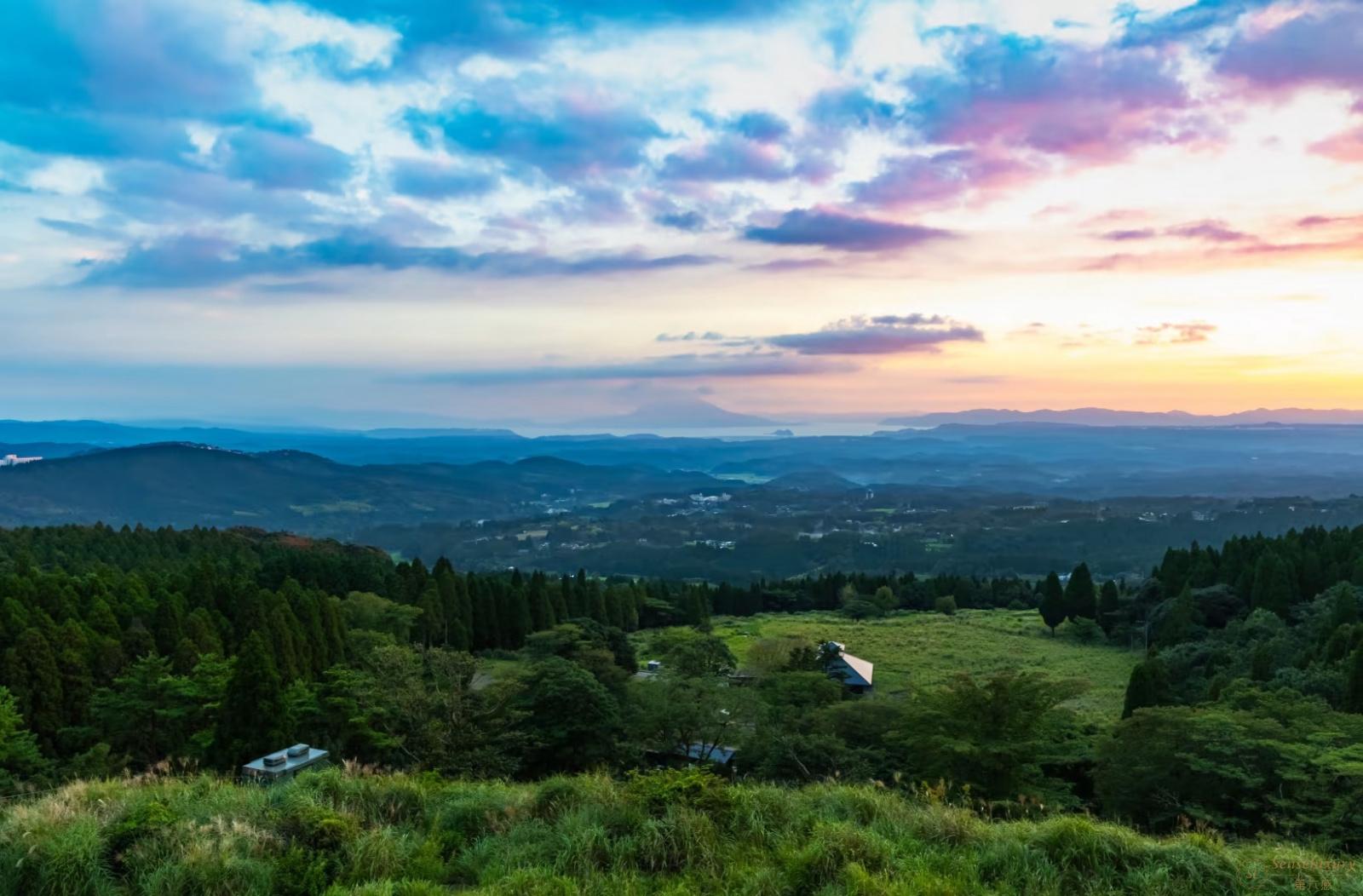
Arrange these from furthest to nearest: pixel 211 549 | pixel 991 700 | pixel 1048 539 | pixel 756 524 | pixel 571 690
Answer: pixel 756 524 → pixel 1048 539 → pixel 211 549 → pixel 571 690 → pixel 991 700

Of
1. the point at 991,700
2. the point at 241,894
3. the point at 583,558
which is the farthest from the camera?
the point at 583,558

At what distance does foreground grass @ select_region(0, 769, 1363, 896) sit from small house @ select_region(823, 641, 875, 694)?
22.6 metres

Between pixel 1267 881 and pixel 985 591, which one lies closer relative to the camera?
pixel 1267 881

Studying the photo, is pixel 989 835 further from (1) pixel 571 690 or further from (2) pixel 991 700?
(1) pixel 571 690

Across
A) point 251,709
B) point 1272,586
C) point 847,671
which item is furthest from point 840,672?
point 1272,586

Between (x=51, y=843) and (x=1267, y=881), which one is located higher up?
(x=51, y=843)

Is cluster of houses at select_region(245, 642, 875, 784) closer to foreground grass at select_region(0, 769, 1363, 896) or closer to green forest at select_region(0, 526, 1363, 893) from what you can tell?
green forest at select_region(0, 526, 1363, 893)

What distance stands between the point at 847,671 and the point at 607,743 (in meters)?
14.1

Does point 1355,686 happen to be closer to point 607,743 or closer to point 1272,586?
point 607,743

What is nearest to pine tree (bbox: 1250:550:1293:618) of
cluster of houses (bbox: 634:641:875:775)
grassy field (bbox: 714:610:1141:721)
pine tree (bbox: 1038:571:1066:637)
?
grassy field (bbox: 714:610:1141:721)

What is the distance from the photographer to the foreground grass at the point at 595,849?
223 inches

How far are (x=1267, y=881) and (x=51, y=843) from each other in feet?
31.1

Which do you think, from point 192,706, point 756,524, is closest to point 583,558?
point 756,524

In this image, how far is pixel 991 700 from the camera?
49.4 feet
